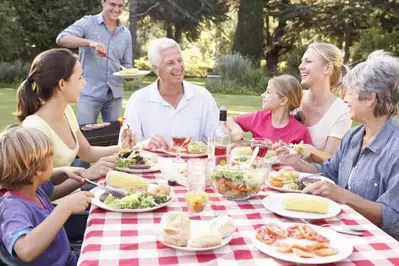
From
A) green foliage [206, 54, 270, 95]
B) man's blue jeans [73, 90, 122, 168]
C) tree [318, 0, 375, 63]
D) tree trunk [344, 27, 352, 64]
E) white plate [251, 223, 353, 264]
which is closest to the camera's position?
white plate [251, 223, 353, 264]

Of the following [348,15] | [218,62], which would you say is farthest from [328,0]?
[218,62]

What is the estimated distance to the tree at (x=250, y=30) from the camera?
18.3m

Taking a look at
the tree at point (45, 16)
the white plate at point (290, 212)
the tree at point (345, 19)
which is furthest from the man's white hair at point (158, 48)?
the tree at point (345, 19)

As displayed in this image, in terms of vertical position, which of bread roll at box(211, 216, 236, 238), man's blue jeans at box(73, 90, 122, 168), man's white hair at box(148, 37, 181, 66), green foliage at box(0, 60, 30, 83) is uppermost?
man's white hair at box(148, 37, 181, 66)

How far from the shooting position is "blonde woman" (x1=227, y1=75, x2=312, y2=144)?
3.46 meters

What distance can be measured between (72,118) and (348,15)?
1886 centimetres

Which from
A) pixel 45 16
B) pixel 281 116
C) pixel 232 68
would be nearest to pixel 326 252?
pixel 281 116

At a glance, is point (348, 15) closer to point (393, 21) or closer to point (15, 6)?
point (393, 21)

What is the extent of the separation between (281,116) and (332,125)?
Result: 0.37m

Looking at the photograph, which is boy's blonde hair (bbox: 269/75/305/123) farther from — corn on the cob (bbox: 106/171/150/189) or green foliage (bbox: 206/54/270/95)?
green foliage (bbox: 206/54/270/95)

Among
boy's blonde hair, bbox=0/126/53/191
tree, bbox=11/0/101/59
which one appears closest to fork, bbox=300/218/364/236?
boy's blonde hair, bbox=0/126/53/191

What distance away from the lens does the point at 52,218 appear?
1801 millimetres

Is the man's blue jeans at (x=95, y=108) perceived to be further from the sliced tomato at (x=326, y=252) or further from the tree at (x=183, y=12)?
the tree at (x=183, y=12)

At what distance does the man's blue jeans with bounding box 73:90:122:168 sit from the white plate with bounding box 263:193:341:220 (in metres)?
3.37
